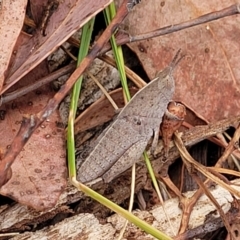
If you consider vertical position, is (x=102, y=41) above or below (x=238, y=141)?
above

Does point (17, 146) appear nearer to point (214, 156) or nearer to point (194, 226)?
point (194, 226)

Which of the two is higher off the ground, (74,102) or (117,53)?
(117,53)

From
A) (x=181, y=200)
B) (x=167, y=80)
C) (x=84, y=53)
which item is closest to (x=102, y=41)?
(x=84, y=53)

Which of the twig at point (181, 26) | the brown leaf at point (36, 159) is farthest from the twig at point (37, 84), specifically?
the twig at point (181, 26)

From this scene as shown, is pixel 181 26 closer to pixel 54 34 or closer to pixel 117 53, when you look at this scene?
pixel 117 53

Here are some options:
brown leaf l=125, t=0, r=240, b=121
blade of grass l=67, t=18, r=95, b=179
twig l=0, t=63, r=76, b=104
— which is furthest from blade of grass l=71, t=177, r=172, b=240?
brown leaf l=125, t=0, r=240, b=121

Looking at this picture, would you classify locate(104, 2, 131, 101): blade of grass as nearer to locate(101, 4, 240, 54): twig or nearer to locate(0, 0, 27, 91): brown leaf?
locate(101, 4, 240, 54): twig

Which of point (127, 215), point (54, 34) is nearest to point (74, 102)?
point (54, 34)
